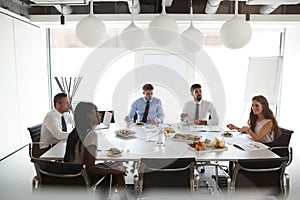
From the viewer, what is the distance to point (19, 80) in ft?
15.0

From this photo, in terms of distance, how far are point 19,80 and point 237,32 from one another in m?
3.64

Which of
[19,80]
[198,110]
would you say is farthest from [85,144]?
[19,80]

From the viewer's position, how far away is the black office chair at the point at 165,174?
2205 millimetres

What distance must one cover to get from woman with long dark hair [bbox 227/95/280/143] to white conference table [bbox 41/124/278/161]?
0.36 ft

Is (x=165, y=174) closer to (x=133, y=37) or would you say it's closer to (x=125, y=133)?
(x=125, y=133)

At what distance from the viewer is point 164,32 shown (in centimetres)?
240

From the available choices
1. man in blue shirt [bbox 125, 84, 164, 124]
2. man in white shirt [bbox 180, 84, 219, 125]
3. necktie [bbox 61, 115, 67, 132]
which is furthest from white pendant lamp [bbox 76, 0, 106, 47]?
man in white shirt [bbox 180, 84, 219, 125]

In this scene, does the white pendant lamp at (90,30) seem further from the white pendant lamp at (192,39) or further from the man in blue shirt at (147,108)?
the man in blue shirt at (147,108)

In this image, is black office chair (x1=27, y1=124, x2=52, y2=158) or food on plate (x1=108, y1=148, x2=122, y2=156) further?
black office chair (x1=27, y1=124, x2=52, y2=158)

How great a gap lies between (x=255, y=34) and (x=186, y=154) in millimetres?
4490

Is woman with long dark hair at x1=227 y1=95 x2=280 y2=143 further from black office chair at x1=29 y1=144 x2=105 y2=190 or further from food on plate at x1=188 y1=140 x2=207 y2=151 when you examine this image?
black office chair at x1=29 y1=144 x2=105 y2=190

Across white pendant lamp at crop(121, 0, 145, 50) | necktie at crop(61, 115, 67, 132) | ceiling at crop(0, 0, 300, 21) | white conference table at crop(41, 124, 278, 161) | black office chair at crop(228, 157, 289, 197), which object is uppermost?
ceiling at crop(0, 0, 300, 21)

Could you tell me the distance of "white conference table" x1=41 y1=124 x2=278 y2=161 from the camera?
240 cm

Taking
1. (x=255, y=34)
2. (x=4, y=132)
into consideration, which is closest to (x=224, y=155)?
(x=4, y=132)
